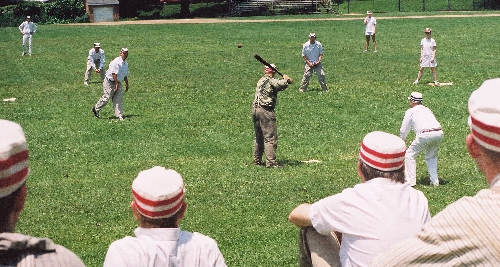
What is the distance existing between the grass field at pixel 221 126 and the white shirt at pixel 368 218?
554 centimetres

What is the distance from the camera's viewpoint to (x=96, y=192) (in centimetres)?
1524

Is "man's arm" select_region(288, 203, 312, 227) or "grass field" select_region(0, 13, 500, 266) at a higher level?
"man's arm" select_region(288, 203, 312, 227)

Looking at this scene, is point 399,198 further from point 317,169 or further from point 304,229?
point 317,169

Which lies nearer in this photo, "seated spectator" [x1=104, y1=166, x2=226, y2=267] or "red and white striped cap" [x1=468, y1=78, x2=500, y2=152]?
"red and white striped cap" [x1=468, y1=78, x2=500, y2=152]

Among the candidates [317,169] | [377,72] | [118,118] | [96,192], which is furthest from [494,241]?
[377,72]

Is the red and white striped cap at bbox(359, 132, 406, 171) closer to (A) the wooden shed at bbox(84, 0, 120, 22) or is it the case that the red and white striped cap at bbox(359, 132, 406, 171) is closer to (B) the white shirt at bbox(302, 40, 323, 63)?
(B) the white shirt at bbox(302, 40, 323, 63)

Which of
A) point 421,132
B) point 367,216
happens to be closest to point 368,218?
point 367,216

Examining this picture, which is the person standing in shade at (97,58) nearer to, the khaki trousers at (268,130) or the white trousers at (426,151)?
the khaki trousers at (268,130)

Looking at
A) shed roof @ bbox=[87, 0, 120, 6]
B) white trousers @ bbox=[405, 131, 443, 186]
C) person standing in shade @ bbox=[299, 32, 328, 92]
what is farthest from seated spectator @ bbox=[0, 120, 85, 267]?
shed roof @ bbox=[87, 0, 120, 6]

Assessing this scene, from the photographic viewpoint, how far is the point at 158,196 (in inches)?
187

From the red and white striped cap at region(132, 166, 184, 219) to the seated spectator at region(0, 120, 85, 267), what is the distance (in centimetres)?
126

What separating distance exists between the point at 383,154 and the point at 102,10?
218 ft

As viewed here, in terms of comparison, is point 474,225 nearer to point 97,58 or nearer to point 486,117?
point 486,117

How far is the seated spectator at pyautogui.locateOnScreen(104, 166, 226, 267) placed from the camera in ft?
15.7
